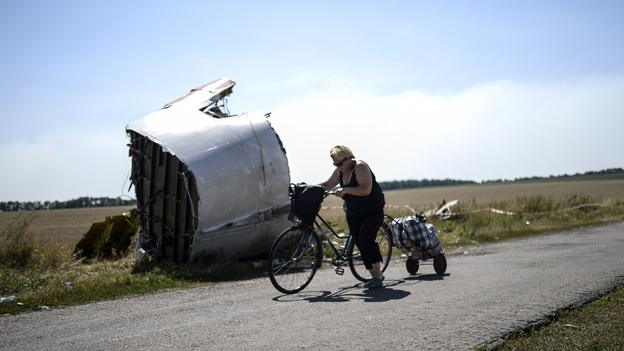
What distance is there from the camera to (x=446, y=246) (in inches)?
567

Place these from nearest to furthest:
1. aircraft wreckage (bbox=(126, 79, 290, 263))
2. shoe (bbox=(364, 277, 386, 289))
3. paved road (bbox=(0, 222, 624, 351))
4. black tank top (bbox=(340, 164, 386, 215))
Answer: paved road (bbox=(0, 222, 624, 351))
shoe (bbox=(364, 277, 386, 289))
black tank top (bbox=(340, 164, 386, 215))
aircraft wreckage (bbox=(126, 79, 290, 263))

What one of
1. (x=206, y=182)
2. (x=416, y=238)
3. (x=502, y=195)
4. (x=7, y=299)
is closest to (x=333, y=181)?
(x=416, y=238)

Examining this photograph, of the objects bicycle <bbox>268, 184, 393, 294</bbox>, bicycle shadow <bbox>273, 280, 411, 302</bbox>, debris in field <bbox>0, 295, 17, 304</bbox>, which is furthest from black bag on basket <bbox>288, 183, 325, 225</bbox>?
debris in field <bbox>0, 295, 17, 304</bbox>

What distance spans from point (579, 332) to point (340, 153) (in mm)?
3636

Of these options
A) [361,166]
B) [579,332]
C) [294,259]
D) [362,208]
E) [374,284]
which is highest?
[361,166]

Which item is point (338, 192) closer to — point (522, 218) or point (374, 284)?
point (374, 284)

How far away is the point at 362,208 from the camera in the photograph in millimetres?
8078

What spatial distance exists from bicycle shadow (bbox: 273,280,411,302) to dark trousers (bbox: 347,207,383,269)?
366mm

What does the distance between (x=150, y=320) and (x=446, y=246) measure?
30.5 feet

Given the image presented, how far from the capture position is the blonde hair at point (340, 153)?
316 inches

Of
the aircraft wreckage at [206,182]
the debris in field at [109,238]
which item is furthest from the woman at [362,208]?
the debris in field at [109,238]

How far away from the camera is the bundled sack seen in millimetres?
9320

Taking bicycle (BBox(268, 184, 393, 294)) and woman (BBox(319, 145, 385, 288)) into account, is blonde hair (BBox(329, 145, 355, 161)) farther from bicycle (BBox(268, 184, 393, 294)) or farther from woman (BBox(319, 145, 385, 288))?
bicycle (BBox(268, 184, 393, 294))

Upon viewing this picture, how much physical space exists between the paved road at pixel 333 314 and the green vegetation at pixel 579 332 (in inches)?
6.7
